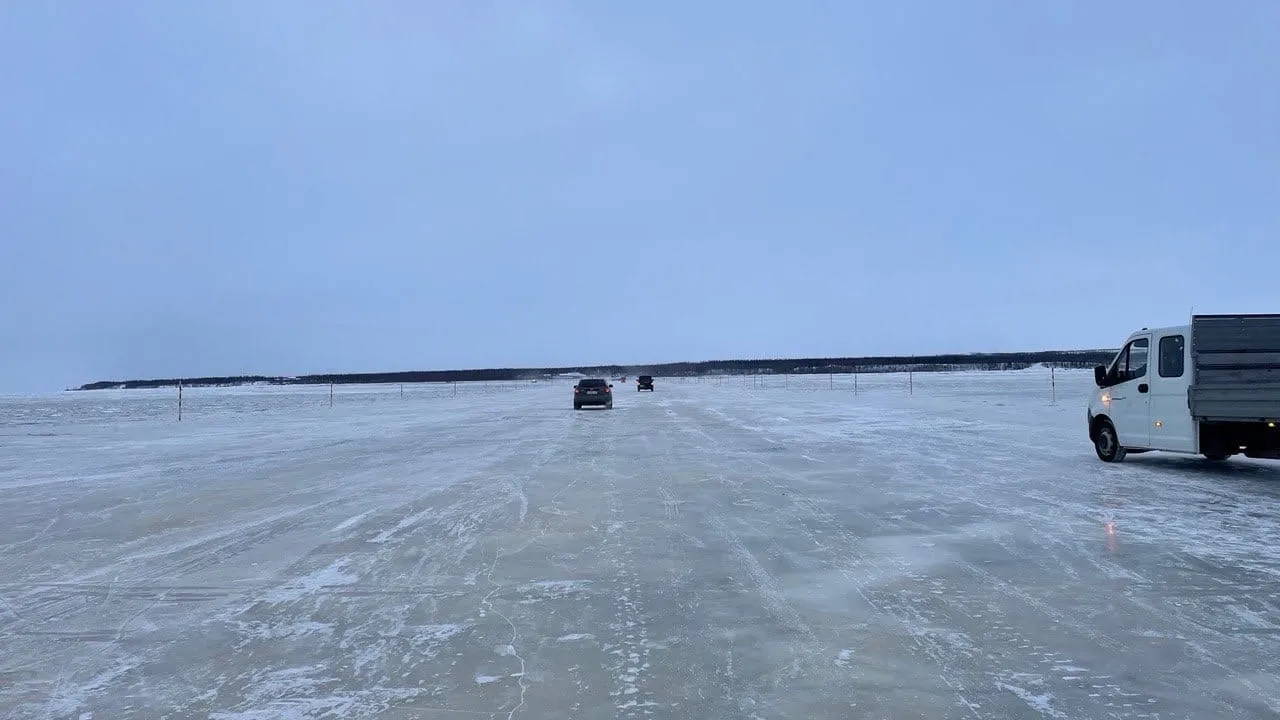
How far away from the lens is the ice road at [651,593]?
462 centimetres

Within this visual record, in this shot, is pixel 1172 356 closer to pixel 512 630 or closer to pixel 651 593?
pixel 651 593

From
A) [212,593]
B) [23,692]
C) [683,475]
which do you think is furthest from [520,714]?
[683,475]

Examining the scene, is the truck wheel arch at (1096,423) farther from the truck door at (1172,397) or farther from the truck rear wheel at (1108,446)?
the truck door at (1172,397)

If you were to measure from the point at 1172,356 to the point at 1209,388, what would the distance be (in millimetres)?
885

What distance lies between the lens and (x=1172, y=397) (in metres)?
13.8

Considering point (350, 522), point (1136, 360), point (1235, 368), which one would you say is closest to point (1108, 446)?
point (1136, 360)

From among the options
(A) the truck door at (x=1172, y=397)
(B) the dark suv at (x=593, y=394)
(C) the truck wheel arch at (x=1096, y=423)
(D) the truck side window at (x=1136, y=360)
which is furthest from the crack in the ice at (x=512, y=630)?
(B) the dark suv at (x=593, y=394)

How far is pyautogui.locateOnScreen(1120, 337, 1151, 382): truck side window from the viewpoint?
14477 mm

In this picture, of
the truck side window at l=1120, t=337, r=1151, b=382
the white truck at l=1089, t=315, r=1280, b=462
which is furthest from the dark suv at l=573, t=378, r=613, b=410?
the white truck at l=1089, t=315, r=1280, b=462

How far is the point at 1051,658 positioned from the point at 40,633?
23.2 ft

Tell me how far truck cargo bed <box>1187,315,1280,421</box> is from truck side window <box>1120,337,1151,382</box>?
1.10 m

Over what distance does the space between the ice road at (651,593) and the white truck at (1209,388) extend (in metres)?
0.67

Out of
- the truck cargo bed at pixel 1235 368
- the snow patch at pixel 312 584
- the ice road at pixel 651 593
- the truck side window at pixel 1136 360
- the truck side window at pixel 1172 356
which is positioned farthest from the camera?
the truck side window at pixel 1136 360

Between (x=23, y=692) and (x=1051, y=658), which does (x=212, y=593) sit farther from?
(x=1051, y=658)
